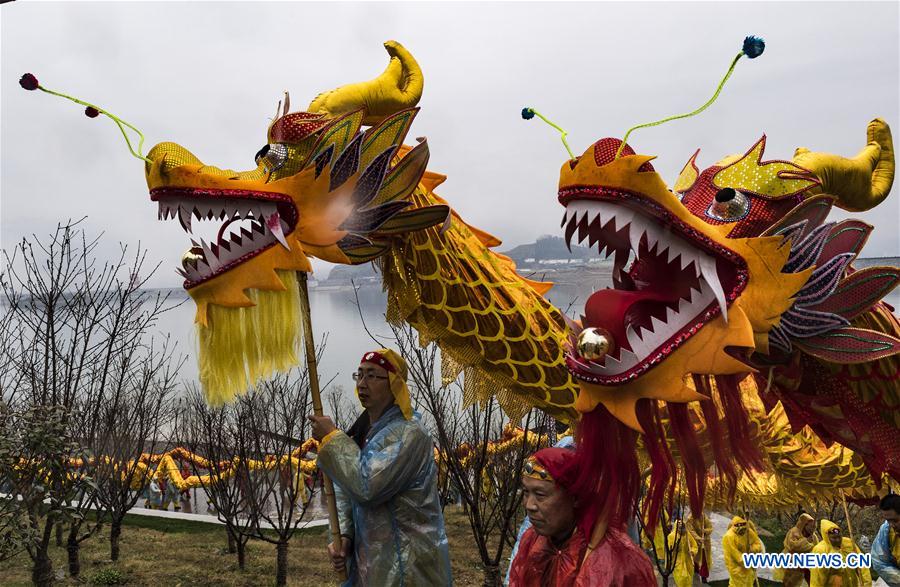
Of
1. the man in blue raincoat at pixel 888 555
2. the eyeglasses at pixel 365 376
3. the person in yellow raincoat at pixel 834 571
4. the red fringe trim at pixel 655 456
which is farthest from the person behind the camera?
the person in yellow raincoat at pixel 834 571

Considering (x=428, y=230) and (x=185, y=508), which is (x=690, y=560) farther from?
(x=185, y=508)

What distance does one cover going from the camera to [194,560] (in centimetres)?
965

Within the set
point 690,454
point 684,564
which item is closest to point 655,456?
point 690,454

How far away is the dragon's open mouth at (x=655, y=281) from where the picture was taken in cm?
189

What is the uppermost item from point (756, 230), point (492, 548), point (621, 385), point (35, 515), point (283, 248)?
point (283, 248)

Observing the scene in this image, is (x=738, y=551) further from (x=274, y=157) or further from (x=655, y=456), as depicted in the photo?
(x=274, y=157)

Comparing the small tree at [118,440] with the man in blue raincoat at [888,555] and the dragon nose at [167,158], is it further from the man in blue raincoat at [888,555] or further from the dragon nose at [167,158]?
the man in blue raincoat at [888,555]

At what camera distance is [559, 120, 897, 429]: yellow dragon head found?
1888mm

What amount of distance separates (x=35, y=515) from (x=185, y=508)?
12.2 meters

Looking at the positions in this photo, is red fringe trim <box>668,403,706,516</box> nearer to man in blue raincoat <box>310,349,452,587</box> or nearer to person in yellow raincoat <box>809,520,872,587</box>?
man in blue raincoat <box>310,349,452,587</box>

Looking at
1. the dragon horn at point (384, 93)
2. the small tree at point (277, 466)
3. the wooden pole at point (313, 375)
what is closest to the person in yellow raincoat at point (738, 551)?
the small tree at point (277, 466)

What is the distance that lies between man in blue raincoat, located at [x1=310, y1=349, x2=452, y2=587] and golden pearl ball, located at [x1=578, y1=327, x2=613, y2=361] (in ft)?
4.83

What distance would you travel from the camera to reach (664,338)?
193cm

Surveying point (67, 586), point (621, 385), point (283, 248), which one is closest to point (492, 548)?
point (67, 586)
